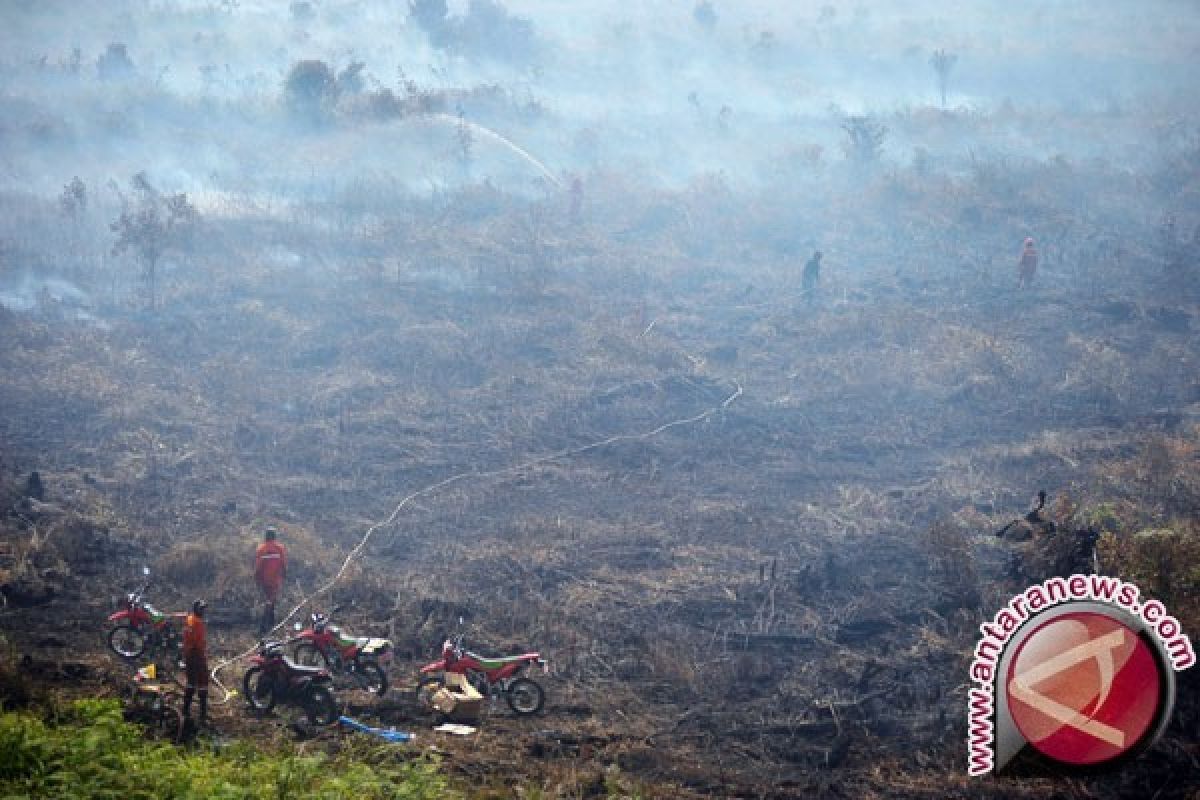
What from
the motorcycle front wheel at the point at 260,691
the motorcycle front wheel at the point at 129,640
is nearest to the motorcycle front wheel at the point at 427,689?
the motorcycle front wheel at the point at 260,691

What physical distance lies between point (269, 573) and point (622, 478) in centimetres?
655

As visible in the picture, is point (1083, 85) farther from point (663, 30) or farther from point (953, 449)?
point (953, 449)

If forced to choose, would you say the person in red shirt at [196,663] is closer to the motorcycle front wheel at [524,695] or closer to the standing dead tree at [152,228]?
the motorcycle front wheel at [524,695]

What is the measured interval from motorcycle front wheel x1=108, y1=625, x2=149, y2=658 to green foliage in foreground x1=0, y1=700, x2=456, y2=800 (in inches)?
111

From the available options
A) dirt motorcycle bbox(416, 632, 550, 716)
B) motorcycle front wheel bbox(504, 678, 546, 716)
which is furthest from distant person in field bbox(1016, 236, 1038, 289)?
motorcycle front wheel bbox(504, 678, 546, 716)

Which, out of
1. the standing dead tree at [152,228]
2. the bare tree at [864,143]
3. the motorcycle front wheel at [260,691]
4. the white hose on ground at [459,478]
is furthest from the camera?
the bare tree at [864,143]

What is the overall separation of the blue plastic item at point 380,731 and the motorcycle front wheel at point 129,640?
2.76m

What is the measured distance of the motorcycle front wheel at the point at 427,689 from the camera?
896 centimetres

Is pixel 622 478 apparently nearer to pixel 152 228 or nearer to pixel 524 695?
pixel 524 695

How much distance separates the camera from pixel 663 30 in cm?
5231

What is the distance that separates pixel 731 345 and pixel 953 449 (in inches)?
245

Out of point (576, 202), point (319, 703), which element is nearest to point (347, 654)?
point (319, 703)

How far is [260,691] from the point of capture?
891 cm

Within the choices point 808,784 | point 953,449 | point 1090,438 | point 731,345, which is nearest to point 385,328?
point 731,345
